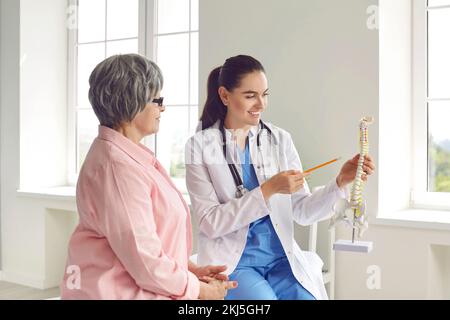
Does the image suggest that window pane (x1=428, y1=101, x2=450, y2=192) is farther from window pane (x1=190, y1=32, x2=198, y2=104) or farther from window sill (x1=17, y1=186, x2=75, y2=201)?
window sill (x1=17, y1=186, x2=75, y2=201)

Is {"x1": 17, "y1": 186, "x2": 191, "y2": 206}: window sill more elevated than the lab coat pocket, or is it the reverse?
{"x1": 17, "y1": 186, "x2": 191, "y2": 206}: window sill

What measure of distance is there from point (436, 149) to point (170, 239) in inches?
75.1

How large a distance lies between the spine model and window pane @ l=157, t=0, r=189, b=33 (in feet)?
7.22

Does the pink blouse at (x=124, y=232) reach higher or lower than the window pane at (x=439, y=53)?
lower

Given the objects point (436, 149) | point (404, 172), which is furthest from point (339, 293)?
point (436, 149)

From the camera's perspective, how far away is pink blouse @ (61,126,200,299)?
1362 millimetres

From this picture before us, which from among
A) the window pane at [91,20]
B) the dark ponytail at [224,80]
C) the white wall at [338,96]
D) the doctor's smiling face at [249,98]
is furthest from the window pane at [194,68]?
the doctor's smiling face at [249,98]

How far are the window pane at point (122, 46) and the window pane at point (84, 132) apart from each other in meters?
0.53

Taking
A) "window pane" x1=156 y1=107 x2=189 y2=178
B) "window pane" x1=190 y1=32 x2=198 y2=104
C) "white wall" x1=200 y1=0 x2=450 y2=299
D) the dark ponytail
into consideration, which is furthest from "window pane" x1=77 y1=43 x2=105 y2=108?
the dark ponytail

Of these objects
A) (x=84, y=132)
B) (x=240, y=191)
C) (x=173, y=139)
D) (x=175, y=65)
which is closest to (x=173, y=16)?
(x=175, y=65)

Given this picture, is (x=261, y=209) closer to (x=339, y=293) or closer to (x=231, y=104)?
(x=231, y=104)

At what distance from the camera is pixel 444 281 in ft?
9.08

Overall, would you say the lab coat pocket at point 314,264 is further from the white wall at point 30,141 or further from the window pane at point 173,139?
the white wall at point 30,141

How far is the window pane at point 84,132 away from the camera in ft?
14.5
